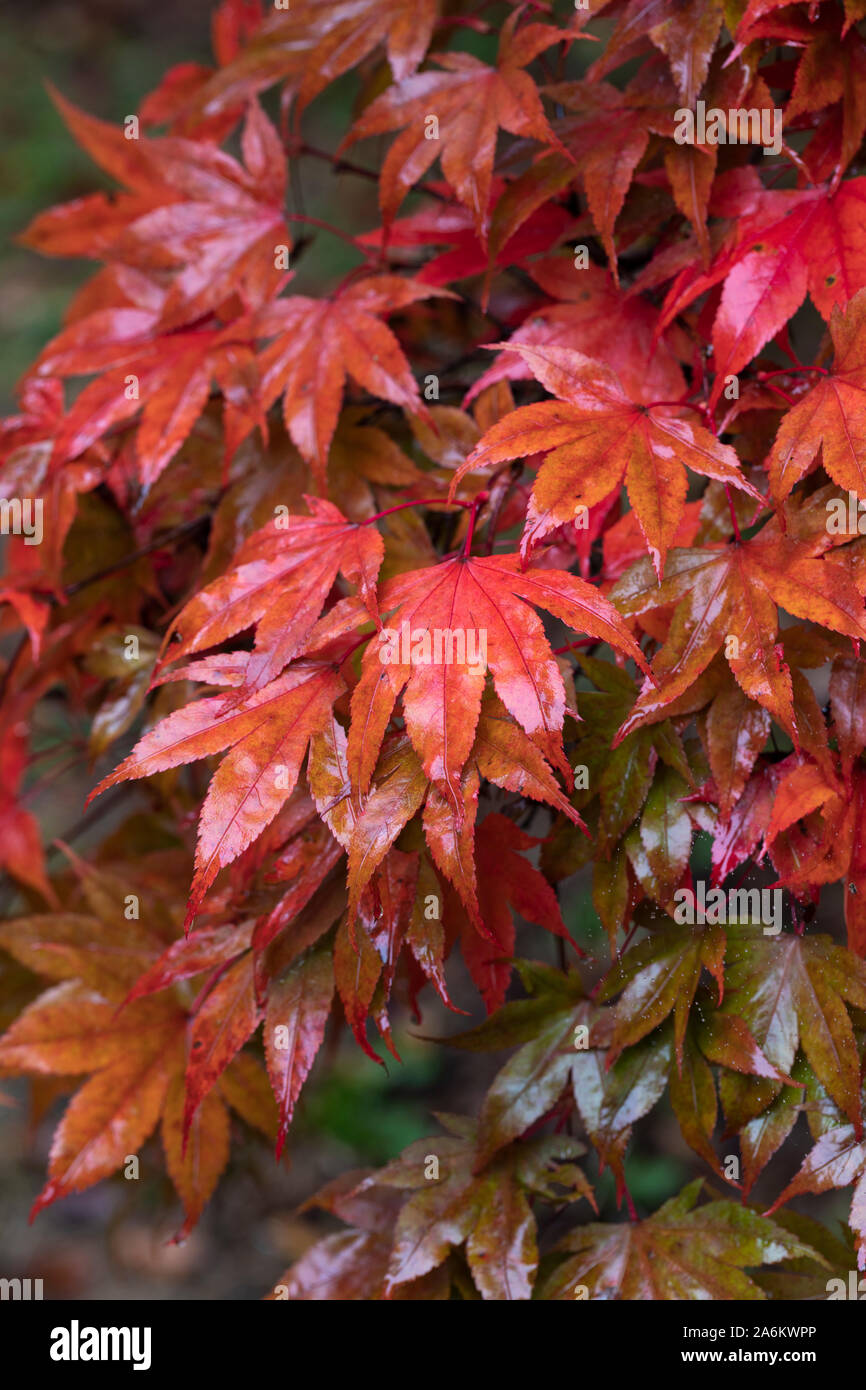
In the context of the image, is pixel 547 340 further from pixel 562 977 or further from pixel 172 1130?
pixel 172 1130

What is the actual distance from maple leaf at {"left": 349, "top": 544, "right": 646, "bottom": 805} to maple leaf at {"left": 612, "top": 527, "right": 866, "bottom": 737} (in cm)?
5

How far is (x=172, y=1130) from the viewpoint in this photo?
0.90 m

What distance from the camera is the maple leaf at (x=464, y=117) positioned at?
0.75 meters

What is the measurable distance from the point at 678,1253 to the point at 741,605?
1.49ft

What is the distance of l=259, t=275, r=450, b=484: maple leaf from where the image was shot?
799mm

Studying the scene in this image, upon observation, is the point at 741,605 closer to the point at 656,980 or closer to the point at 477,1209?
the point at 656,980

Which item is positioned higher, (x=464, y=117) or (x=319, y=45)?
(x=319, y=45)

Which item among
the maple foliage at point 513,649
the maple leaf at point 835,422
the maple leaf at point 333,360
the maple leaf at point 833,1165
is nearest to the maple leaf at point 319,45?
the maple foliage at point 513,649

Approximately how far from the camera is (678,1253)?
73cm

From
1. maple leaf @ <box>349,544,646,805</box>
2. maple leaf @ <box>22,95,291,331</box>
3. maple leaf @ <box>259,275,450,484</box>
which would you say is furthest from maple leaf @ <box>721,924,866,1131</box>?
maple leaf @ <box>22,95,291,331</box>

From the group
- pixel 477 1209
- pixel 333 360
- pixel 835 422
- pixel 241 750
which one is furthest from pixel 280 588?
pixel 477 1209

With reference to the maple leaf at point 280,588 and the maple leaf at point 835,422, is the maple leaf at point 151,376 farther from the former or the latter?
the maple leaf at point 835,422

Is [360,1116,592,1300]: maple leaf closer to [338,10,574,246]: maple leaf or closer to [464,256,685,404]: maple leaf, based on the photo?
[464,256,685,404]: maple leaf
